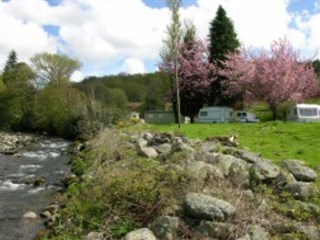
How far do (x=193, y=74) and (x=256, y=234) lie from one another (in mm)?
39698

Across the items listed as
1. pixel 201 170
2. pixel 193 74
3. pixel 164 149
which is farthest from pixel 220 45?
pixel 201 170

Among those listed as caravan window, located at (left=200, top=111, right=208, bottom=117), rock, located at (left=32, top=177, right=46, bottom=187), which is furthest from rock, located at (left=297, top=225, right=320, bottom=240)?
caravan window, located at (left=200, top=111, right=208, bottom=117)

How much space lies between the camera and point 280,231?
35.6ft

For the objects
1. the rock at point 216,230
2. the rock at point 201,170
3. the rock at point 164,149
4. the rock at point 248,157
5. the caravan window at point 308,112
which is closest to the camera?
the rock at point 216,230

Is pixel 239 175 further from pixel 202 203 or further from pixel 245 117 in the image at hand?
pixel 245 117

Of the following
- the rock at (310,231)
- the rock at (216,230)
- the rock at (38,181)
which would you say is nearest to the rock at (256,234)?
the rock at (216,230)

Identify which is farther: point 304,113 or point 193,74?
point 193,74

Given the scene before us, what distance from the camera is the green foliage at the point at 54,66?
276 feet

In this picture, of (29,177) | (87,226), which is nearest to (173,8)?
(29,177)

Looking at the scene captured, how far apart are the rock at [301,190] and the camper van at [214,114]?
33856 mm

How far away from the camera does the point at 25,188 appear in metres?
22.9

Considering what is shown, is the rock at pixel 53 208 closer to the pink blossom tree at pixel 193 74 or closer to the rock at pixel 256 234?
the rock at pixel 256 234

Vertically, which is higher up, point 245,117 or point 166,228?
point 245,117

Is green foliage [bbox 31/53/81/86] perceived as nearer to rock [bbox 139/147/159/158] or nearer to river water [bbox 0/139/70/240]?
river water [bbox 0/139/70/240]
